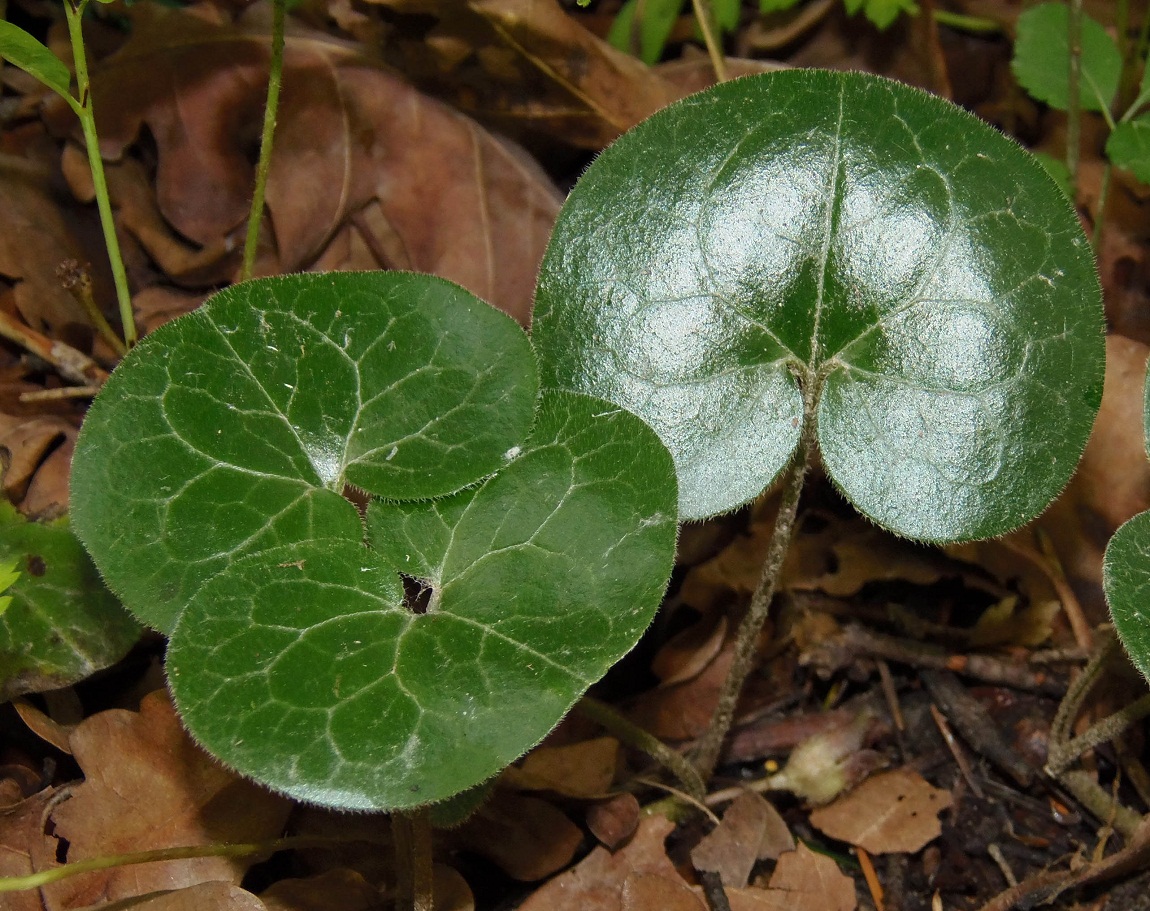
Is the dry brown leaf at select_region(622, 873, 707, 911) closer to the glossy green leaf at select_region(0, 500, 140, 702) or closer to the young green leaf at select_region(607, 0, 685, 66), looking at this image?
the glossy green leaf at select_region(0, 500, 140, 702)

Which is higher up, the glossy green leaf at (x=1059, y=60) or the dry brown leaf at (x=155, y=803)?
the glossy green leaf at (x=1059, y=60)

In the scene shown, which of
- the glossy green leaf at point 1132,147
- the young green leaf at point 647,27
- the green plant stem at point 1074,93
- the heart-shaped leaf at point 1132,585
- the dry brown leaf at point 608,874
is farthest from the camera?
the young green leaf at point 647,27

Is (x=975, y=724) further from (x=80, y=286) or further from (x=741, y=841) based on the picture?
(x=80, y=286)

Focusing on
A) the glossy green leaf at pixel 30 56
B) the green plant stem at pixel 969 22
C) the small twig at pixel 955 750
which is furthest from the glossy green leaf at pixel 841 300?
the green plant stem at pixel 969 22

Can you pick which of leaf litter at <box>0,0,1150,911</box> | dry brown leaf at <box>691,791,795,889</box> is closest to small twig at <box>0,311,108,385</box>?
leaf litter at <box>0,0,1150,911</box>

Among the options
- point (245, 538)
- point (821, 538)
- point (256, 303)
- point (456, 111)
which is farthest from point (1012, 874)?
point (456, 111)

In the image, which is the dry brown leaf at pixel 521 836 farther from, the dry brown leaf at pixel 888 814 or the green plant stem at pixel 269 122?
the green plant stem at pixel 269 122
